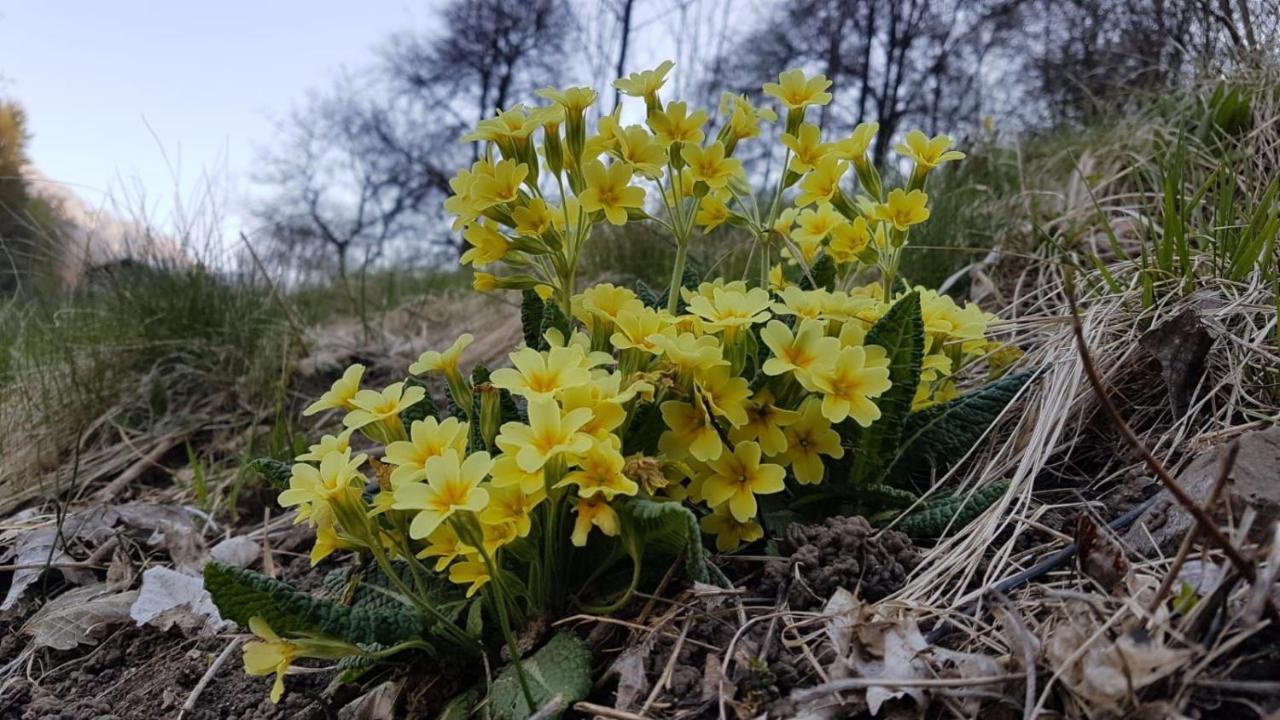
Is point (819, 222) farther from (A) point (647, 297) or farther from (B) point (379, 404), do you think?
(B) point (379, 404)

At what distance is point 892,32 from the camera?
35.4 feet

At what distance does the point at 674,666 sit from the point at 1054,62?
728 centimetres

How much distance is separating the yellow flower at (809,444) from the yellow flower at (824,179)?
37 centimetres

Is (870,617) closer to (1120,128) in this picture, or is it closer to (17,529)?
(17,529)

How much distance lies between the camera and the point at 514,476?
93 centimetres

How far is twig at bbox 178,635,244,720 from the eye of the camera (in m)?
1.22

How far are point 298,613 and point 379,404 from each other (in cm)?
30

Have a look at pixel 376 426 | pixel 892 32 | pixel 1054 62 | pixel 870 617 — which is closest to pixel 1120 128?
pixel 870 617

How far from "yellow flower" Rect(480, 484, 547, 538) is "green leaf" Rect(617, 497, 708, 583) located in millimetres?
114

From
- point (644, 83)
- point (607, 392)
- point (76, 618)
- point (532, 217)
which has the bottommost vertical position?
point (76, 618)

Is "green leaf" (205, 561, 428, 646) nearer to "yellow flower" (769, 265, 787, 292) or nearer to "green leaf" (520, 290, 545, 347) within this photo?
"green leaf" (520, 290, 545, 347)

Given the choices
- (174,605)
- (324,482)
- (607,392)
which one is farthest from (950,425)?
(174,605)

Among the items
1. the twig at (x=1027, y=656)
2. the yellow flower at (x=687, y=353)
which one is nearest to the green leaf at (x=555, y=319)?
the yellow flower at (x=687, y=353)

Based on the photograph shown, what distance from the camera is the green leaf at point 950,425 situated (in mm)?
1297
